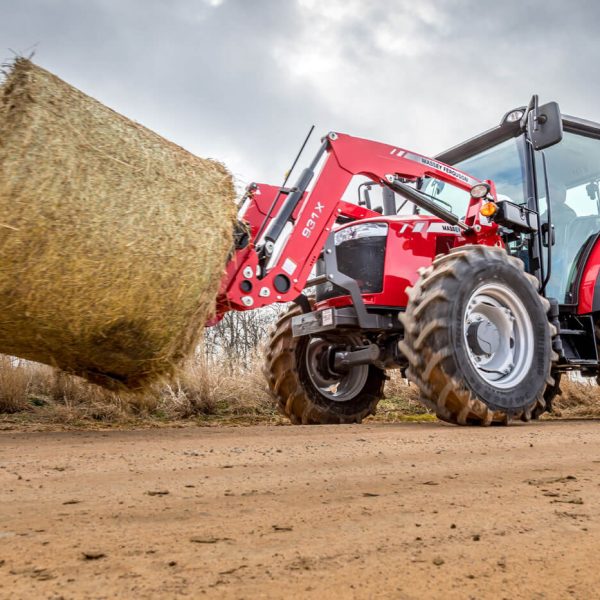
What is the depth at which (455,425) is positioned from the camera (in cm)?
471

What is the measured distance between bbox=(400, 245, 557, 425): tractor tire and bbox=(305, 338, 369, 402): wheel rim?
1495mm

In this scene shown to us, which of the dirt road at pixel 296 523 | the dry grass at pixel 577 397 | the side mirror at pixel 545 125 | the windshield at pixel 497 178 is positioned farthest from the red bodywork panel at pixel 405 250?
the dry grass at pixel 577 397

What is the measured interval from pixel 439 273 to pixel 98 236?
2.33 metres

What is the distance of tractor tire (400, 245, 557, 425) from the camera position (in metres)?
4.37

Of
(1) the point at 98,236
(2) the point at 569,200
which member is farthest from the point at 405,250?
(1) the point at 98,236

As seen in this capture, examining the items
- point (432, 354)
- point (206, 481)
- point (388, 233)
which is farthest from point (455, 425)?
point (206, 481)

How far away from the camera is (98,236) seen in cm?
333

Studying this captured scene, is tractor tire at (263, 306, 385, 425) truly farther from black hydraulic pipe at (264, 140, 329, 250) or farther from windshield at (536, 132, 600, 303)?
windshield at (536, 132, 600, 303)

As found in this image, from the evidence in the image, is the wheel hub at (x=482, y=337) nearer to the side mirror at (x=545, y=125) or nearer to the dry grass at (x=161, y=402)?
the side mirror at (x=545, y=125)

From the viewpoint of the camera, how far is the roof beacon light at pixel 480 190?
529cm

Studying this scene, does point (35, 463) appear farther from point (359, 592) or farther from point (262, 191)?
point (262, 191)

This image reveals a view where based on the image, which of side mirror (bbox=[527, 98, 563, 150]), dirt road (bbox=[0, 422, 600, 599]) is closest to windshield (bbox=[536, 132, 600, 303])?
side mirror (bbox=[527, 98, 563, 150])

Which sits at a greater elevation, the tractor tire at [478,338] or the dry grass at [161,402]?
the tractor tire at [478,338]

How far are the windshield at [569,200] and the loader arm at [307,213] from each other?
790 millimetres
